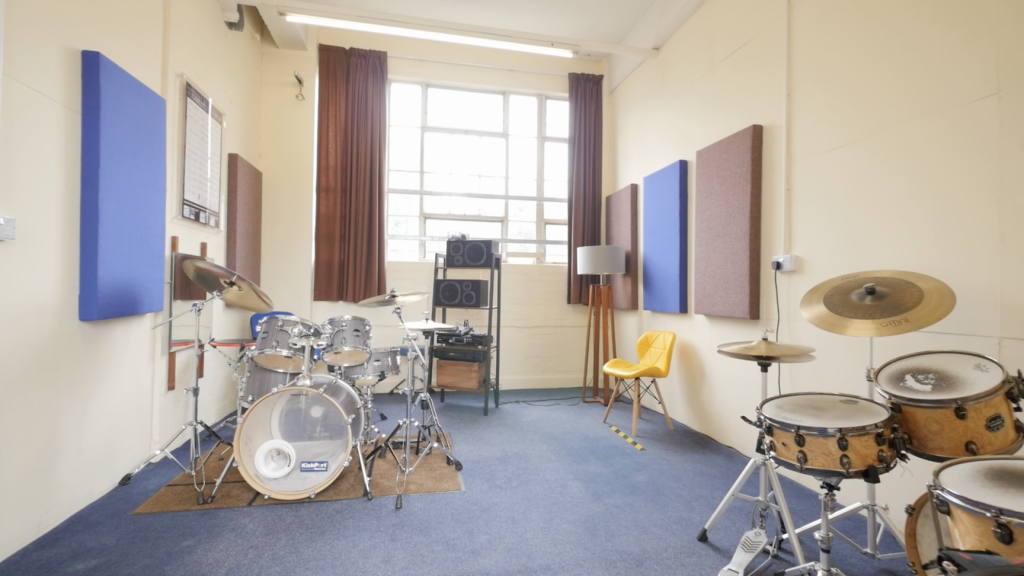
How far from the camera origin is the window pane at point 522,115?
5.23 m

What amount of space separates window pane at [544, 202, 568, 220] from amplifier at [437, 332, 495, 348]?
5.97ft

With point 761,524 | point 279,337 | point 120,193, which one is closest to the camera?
point 761,524

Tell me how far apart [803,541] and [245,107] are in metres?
5.20

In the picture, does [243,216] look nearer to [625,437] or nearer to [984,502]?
[625,437]

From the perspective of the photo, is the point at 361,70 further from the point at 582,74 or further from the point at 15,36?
the point at 15,36

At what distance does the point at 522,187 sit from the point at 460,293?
1707 millimetres

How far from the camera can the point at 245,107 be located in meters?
4.01

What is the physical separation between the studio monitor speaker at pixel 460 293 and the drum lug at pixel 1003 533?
3.62m

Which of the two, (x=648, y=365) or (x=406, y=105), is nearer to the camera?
(x=648, y=365)

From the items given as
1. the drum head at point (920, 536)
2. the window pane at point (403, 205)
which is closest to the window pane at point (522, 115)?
the window pane at point (403, 205)

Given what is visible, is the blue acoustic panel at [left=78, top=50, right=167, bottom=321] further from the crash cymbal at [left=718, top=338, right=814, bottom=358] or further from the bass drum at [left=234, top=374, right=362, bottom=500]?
the crash cymbal at [left=718, top=338, right=814, bottom=358]

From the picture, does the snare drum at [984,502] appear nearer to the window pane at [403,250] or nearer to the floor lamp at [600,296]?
the floor lamp at [600,296]

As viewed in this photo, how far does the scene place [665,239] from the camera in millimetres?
3895

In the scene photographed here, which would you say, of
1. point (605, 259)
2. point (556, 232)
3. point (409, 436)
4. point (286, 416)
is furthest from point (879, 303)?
point (556, 232)
